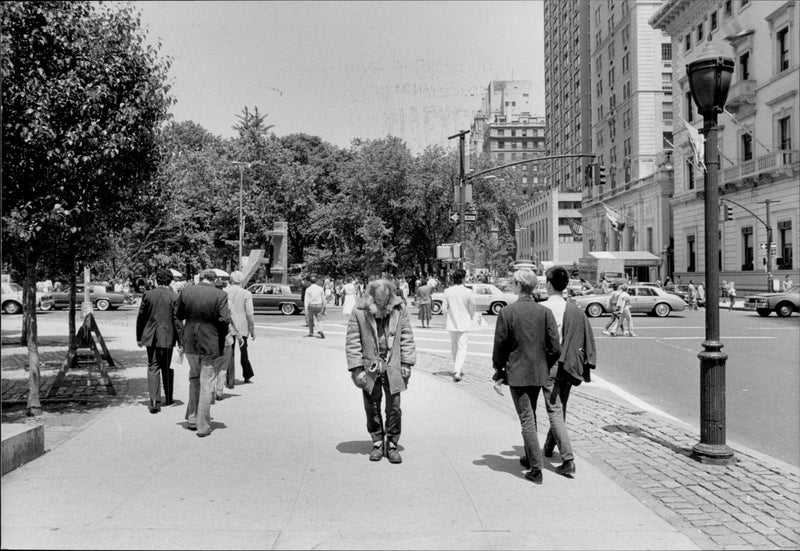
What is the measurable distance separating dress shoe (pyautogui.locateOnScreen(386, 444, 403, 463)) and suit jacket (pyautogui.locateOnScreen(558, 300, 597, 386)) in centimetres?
160

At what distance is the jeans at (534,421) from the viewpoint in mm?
5434

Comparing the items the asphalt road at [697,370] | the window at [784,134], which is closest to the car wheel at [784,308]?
the asphalt road at [697,370]

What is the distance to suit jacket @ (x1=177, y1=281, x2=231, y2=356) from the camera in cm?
729

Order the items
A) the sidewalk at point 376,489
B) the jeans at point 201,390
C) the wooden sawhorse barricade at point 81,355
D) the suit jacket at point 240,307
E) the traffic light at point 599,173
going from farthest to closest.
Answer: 1. the traffic light at point 599,173
2. the suit jacket at point 240,307
3. the wooden sawhorse barricade at point 81,355
4. the jeans at point 201,390
5. the sidewalk at point 376,489

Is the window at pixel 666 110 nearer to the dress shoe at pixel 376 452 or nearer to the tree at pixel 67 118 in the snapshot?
the tree at pixel 67 118

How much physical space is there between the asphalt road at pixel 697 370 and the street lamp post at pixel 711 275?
105 cm

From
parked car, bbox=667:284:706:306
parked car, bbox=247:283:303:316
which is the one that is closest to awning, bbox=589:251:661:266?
parked car, bbox=667:284:706:306

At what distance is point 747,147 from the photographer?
148 feet

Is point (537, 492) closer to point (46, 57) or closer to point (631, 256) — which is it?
point (46, 57)

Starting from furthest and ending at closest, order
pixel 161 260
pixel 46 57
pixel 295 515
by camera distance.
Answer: pixel 161 260, pixel 46 57, pixel 295 515

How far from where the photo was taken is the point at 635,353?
1562 cm

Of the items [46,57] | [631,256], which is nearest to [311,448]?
[46,57]

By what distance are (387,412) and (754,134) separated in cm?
4528

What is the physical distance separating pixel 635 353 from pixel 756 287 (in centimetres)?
3191
